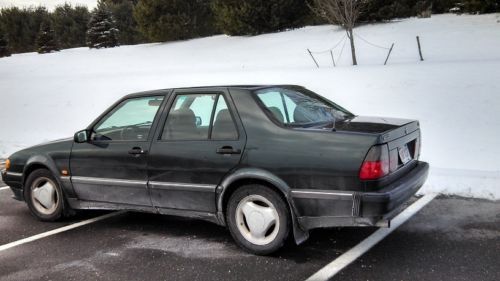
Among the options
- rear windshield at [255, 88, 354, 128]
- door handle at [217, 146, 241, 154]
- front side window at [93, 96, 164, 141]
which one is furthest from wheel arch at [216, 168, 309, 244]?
front side window at [93, 96, 164, 141]

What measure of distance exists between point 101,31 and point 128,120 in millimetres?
30077

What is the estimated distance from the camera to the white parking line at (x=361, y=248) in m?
3.83

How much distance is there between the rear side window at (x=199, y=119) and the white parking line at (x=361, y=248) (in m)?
1.31

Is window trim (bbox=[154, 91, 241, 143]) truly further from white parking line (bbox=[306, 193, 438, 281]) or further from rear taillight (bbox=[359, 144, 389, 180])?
white parking line (bbox=[306, 193, 438, 281])

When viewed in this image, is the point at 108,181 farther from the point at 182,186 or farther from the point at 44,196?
the point at 44,196

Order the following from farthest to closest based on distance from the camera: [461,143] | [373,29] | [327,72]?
[373,29] → [327,72] → [461,143]

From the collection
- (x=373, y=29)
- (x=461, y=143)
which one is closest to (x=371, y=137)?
(x=461, y=143)

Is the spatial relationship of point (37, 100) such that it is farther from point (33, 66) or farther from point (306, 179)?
point (306, 179)

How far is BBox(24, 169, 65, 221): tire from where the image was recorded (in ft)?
17.7

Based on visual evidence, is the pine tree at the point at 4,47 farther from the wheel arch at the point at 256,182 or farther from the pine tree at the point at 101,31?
the wheel arch at the point at 256,182

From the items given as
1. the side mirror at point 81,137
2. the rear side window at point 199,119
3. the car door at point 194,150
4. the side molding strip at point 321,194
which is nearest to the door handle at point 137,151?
the car door at point 194,150

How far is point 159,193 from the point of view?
4633mm

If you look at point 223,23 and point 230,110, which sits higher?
point 223,23

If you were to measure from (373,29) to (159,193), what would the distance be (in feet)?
65.3
